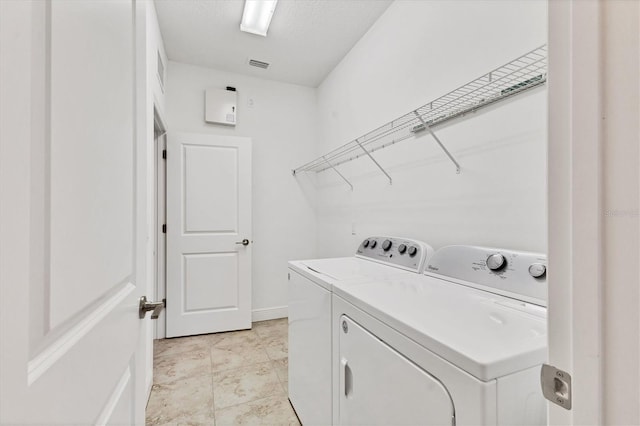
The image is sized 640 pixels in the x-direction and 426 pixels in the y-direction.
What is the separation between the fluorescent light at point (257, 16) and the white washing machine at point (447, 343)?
85.3 inches

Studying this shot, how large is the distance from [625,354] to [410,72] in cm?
196

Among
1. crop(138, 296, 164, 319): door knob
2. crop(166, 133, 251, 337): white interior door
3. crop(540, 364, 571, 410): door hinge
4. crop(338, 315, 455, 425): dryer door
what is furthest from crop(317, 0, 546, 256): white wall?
crop(138, 296, 164, 319): door knob

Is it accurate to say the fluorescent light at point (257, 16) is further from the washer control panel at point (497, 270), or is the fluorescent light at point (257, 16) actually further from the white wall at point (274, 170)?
the washer control panel at point (497, 270)

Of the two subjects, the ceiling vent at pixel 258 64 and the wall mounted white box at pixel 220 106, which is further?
the wall mounted white box at pixel 220 106

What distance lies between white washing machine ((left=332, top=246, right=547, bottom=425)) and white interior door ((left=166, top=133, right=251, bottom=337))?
2068 millimetres

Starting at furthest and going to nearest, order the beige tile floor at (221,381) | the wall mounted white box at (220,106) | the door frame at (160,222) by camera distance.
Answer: the wall mounted white box at (220,106)
the door frame at (160,222)
the beige tile floor at (221,381)

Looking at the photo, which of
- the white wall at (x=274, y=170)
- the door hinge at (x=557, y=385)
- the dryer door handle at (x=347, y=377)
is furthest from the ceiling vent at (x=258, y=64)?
the door hinge at (x=557, y=385)

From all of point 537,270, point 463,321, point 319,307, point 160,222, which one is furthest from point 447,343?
point 160,222

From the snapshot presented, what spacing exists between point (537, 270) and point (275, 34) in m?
2.64

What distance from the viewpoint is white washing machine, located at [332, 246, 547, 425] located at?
65 centimetres

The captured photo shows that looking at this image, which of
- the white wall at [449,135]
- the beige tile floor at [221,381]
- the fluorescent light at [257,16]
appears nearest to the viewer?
the white wall at [449,135]

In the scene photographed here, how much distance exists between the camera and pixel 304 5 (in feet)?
7.30

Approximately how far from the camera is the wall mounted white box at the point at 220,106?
10.2 ft

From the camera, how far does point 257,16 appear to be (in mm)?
2340
